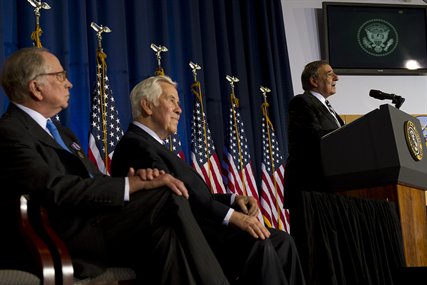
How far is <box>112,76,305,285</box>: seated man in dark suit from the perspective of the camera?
2.84 metres

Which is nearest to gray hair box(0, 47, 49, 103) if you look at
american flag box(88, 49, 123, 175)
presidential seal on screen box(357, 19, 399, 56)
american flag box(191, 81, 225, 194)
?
american flag box(88, 49, 123, 175)

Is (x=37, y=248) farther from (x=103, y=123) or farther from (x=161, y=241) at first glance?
(x=103, y=123)

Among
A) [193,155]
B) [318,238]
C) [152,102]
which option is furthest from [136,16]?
[318,238]

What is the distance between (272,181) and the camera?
6.69 m

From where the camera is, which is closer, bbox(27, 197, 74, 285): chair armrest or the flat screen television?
bbox(27, 197, 74, 285): chair armrest

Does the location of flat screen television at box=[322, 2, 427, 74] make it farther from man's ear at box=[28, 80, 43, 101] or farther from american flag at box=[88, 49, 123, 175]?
man's ear at box=[28, 80, 43, 101]

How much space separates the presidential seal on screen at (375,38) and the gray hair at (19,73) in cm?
534

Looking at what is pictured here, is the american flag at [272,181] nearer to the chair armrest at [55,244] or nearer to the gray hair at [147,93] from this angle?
the gray hair at [147,93]

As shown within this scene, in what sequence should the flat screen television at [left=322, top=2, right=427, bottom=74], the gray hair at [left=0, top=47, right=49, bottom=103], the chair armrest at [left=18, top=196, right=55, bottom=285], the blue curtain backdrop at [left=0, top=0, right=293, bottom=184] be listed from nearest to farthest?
the chair armrest at [left=18, top=196, right=55, bottom=285] → the gray hair at [left=0, top=47, right=49, bottom=103] → the blue curtain backdrop at [left=0, top=0, right=293, bottom=184] → the flat screen television at [left=322, top=2, right=427, bottom=74]

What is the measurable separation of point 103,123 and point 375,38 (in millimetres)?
3589

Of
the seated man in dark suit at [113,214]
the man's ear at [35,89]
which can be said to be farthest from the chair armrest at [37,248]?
the man's ear at [35,89]

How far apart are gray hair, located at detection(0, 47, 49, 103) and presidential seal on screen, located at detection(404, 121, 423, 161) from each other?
7.67 feet

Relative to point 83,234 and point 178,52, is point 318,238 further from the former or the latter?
point 178,52

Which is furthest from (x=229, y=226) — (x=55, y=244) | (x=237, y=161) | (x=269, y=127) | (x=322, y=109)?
(x=269, y=127)
